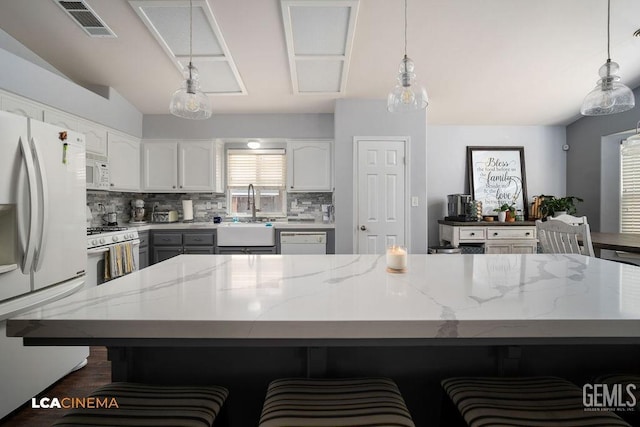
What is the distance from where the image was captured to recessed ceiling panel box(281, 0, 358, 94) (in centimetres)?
263

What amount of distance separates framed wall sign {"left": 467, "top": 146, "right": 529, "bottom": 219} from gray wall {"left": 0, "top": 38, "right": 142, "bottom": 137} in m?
5.07

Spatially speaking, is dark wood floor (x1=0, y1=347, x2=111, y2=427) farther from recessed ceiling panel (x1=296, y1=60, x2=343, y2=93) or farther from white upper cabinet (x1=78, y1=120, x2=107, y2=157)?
recessed ceiling panel (x1=296, y1=60, x2=343, y2=93)

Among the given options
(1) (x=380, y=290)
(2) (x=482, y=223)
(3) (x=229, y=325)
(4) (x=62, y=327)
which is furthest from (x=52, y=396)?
(2) (x=482, y=223)

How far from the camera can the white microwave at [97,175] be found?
11.3ft

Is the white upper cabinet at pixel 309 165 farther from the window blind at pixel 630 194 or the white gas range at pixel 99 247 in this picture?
the window blind at pixel 630 194

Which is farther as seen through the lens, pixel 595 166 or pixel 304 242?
pixel 595 166

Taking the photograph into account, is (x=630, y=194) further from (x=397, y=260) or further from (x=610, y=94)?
(x=397, y=260)

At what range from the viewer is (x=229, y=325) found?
2.60ft

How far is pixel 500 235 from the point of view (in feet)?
13.7

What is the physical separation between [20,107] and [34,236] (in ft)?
5.51

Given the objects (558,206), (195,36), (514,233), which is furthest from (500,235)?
(195,36)

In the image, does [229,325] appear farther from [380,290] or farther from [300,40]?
[300,40]

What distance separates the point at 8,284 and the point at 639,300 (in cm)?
279

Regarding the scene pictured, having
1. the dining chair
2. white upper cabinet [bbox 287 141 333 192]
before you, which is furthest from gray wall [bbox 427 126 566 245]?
the dining chair
